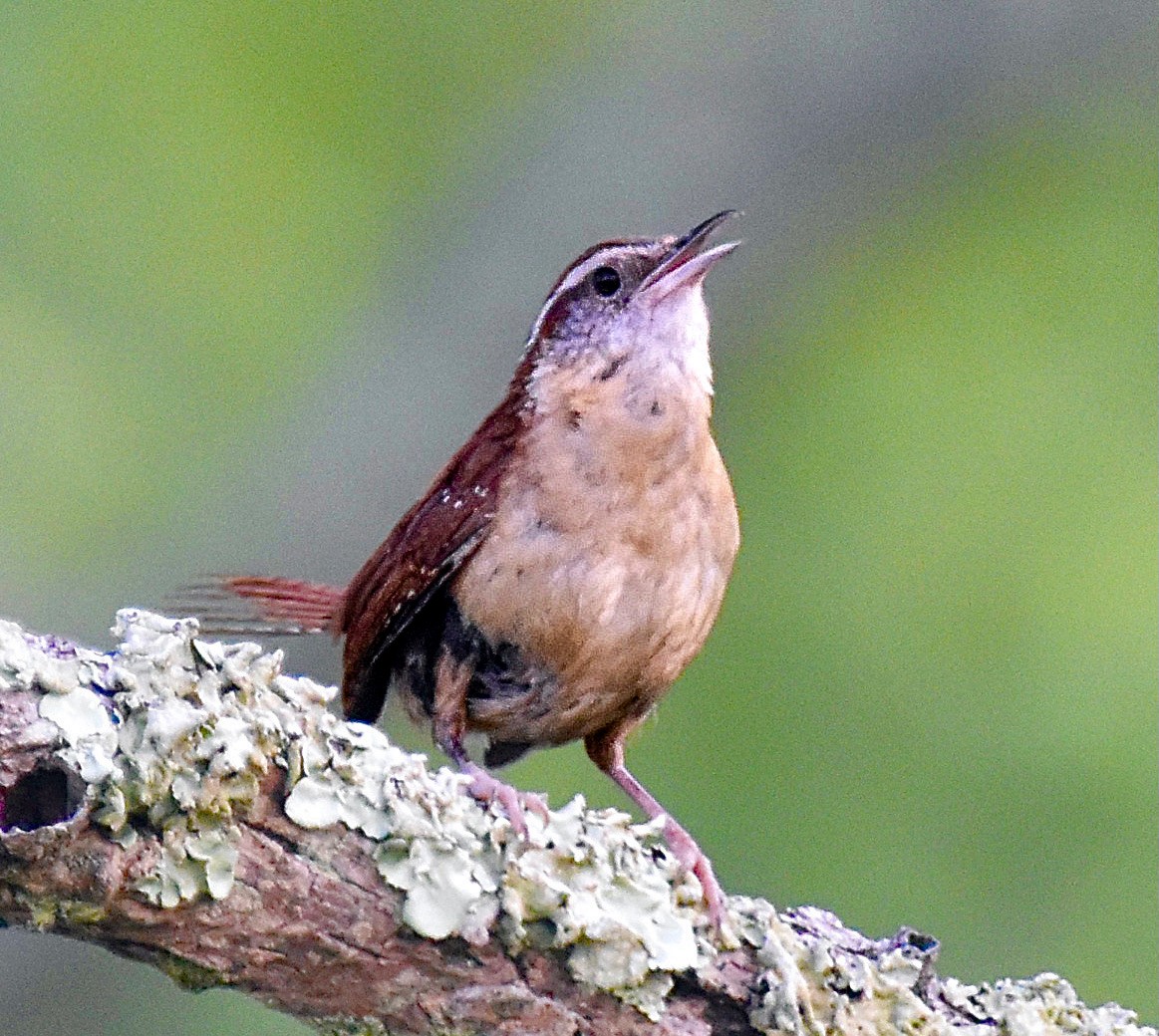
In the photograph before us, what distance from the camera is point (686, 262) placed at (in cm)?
455

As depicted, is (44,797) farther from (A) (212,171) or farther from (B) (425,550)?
(A) (212,171)

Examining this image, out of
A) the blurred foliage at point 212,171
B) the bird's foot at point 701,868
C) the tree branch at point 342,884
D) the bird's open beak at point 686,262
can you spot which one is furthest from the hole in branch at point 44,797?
the blurred foliage at point 212,171

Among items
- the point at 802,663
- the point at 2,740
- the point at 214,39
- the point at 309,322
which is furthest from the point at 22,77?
the point at 2,740

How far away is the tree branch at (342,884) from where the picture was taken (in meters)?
2.72

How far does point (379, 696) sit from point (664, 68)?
2.23 metres

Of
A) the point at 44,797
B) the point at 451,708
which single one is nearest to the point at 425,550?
the point at 451,708

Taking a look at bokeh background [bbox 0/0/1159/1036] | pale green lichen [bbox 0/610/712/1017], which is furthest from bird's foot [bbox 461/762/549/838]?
bokeh background [bbox 0/0/1159/1036]

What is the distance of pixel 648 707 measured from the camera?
4.42 m

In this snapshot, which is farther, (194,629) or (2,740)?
(194,629)

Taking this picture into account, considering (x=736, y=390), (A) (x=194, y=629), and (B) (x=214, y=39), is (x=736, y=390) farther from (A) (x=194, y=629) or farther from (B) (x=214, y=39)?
(A) (x=194, y=629)

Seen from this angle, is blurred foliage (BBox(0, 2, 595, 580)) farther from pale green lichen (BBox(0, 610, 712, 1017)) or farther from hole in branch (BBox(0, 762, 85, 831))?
hole in branch (BBox(0, 762, 85, 831))

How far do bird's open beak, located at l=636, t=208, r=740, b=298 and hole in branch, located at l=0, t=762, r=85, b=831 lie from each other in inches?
87.0

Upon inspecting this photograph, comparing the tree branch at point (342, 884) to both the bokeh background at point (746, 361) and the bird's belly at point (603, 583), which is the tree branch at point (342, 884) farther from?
the bokeh background at point (746, 361)

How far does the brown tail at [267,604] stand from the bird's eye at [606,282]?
1.03 metres
